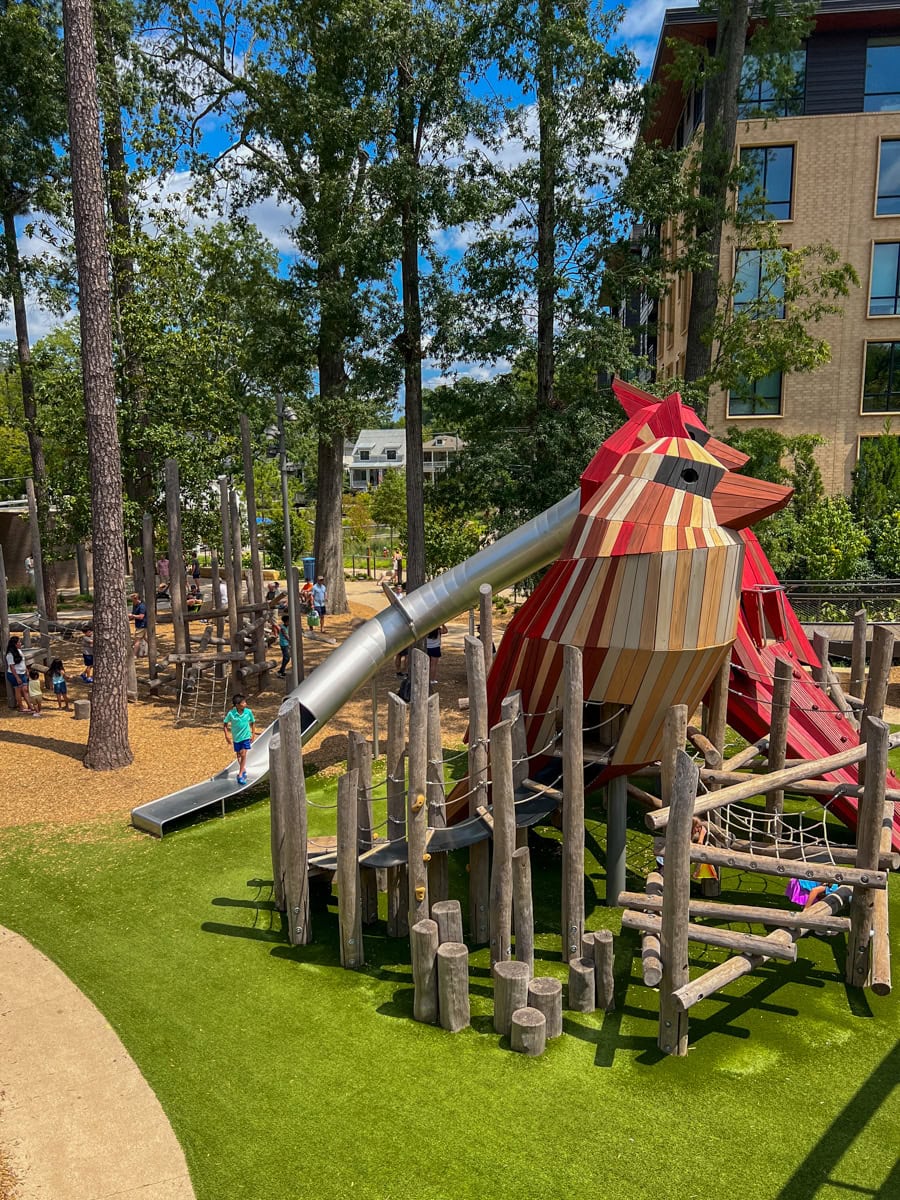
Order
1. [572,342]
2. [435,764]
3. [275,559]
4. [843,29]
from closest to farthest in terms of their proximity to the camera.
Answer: [435,764]
[572,342]
[843,29]
[275,559]

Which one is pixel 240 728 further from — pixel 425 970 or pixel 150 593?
pixel 150 593

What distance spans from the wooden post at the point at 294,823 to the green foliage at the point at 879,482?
2111 cm

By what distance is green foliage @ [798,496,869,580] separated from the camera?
827 inches

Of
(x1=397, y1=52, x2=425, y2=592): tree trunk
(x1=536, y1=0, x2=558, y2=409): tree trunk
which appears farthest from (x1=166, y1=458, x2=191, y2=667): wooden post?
(x1=536, y1=0, x2=558, y2=409): tree trunk

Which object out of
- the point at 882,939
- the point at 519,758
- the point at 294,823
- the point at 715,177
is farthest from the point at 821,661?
the point at 715,177

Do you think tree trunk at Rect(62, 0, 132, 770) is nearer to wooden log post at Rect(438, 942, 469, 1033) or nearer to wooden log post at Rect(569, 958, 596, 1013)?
wooden log post at Rect(438, 942, 469, 1033)

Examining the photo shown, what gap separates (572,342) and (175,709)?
9.93 m

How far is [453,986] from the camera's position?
254 inches

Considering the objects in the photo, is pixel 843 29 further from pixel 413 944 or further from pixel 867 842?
pixel 413 944

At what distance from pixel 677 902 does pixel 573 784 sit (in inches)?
48.7

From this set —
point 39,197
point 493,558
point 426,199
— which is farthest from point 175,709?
point 39,197

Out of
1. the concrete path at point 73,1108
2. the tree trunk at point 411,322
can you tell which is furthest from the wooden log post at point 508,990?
the tree trunk at point 411,322

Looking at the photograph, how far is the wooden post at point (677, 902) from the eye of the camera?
19.5 feet

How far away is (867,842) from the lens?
6.62 m
